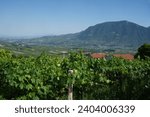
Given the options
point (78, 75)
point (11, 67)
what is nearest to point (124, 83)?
point (78, 75)

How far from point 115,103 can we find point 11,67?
206 inches

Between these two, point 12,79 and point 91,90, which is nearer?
point 12,79

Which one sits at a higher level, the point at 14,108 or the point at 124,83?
the point at 14,108

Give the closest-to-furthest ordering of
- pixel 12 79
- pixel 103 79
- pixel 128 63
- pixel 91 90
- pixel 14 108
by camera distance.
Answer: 1. pixel 14 108
2. pixel 12 79
3. pixel 91 90
4. pixel 103 79
5. pixel 128 63

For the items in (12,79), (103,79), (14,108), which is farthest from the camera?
(103,79)

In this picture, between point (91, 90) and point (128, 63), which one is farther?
point (128, 63)

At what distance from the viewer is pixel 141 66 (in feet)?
42.9

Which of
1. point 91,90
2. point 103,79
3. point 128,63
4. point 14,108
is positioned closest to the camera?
point 14,108

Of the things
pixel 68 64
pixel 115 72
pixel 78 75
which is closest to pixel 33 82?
pixel 78 75

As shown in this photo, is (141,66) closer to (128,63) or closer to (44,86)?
(128,63)

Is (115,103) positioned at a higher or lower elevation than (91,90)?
higher

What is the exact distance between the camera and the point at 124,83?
10.6 metres

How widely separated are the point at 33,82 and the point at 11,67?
2.96 ft

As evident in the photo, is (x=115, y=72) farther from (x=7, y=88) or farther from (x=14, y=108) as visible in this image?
(x=14, y=108)
